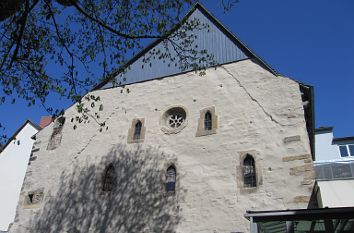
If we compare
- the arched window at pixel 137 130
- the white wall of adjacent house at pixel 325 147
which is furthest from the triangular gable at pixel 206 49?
the white wall of adjacent house at pixel 325 147

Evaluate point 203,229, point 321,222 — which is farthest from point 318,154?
point 321,222

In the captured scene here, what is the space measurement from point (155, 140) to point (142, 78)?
3314 mm

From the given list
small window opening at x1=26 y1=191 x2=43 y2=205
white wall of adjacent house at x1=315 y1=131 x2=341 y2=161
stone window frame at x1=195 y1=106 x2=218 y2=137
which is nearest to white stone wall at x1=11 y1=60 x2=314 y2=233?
A: stone window frame at x1=195 y1=106 x2=218 y2=137

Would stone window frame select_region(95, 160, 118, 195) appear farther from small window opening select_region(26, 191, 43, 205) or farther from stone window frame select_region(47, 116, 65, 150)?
stone window frame select_region(47, 116, 65, 150)

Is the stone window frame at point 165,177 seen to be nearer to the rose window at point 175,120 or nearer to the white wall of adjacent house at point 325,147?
the rose window at point 175,120

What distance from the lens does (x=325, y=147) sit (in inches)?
822

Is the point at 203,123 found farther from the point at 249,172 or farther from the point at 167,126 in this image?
the point at 249,172

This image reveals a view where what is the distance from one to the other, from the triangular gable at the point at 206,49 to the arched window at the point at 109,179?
305cm

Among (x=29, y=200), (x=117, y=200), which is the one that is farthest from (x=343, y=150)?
(x=29, y=200)

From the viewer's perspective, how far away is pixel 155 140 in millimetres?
12227

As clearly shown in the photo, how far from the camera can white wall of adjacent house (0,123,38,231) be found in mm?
19500

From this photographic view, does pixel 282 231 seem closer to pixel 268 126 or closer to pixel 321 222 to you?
pixel 321 222

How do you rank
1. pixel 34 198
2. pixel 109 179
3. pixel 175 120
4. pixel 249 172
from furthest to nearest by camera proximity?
pixel 34 198, pixel 175 120, pixel 109 179, pixel 249 172

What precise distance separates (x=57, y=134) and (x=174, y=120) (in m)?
5.39
